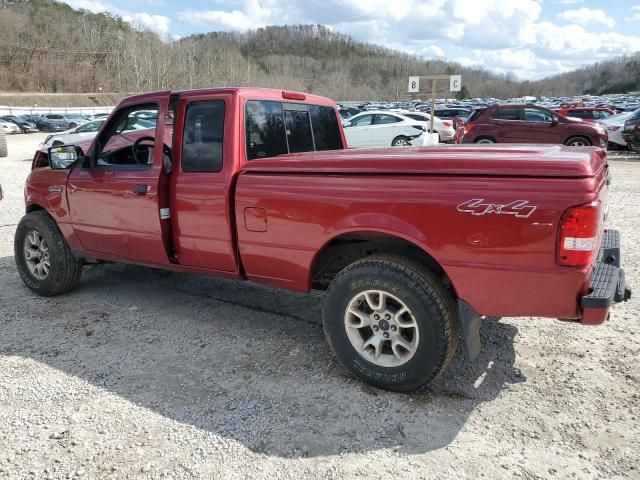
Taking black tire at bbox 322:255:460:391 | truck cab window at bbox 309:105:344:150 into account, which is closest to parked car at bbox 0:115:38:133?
truck cab window at bbox 309:105:344:150

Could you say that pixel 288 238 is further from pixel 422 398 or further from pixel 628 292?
pixel 628 292

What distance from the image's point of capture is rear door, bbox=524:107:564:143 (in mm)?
15266

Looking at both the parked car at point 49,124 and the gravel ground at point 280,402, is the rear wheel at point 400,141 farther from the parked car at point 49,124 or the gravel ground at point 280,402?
the parked car at point 49,124

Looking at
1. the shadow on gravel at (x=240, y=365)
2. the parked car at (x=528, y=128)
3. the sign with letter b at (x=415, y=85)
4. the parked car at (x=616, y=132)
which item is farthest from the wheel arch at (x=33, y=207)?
the parked car at (x=616, y=132)

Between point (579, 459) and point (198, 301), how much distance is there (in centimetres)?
342

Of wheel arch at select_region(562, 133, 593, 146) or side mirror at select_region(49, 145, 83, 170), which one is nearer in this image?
side mirror at select_region(49, 145, 83, 170)

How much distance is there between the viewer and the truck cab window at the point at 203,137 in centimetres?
383

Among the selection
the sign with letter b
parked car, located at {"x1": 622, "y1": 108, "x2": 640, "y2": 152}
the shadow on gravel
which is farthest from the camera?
parked car, located at {"x1": 622, "y1": 108, "x2": 640, "y2": 152}

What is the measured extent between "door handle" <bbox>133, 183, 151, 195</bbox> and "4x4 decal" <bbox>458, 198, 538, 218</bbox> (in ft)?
8.17

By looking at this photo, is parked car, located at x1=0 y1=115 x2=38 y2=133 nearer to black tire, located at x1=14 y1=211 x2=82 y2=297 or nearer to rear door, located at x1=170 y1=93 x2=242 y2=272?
black tire, located at x1=14 y1=211 x2=82 y2=297

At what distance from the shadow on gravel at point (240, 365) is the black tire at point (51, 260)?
13 centimetres

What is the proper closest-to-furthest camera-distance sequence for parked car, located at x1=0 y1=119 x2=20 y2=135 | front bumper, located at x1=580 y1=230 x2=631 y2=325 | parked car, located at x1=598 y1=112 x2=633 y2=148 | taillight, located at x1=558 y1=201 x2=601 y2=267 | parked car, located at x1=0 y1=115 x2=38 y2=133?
taillight, located at x1=558 y1=201 x2=601 y2=267 < front bumper, located at x1=580 y1=230 x2=631 y2=325 < parked car, located at x1=598 y1=112 x2=633 y2=148 < parked car, located at x1=0 y1=119 x2=20 y2=135 < parked car, located at x1=0 y1=115 x2=38 y2=133

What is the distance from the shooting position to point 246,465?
8.73 ft

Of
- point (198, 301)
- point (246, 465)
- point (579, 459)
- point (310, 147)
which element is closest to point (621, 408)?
point (579, 459)
